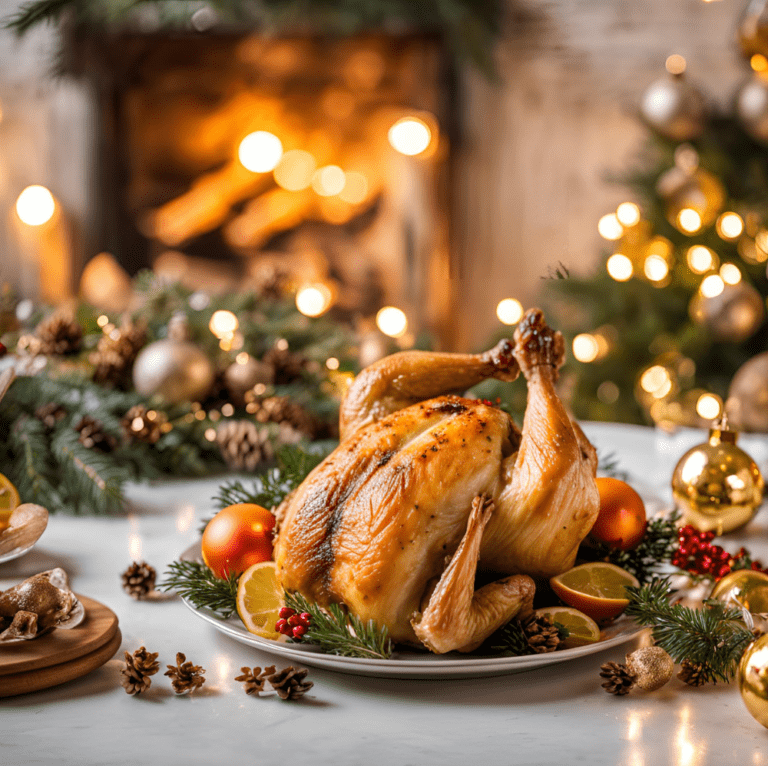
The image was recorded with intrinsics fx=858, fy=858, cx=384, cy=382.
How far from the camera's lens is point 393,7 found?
284cm

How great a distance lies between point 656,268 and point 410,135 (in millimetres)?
1099

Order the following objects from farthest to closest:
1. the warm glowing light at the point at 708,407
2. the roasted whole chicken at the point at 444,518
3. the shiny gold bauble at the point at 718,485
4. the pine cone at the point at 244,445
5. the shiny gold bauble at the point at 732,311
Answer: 1. the shiny gold bauble at the point at 732,311
2. the warm glowing light at the point at 708,407
3. the pine cone at the point at 244,445
4. the shiny gold bauble at the point at 718,485
5. the roasted whole chicken at the point at 444,518

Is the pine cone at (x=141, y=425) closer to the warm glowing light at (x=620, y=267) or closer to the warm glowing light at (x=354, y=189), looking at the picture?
the warm glowing light at (x=620, y=267)

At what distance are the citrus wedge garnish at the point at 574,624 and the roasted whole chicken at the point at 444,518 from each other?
0.03 meters

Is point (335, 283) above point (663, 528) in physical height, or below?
above

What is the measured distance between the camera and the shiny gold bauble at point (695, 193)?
88.6 inches

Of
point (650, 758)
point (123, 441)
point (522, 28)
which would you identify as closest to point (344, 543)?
point (650, 758)

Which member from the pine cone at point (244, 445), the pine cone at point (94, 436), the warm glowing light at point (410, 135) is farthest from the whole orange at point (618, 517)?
the warm glowing light at point (410, 135)

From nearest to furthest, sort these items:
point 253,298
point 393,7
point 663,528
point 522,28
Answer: point 663,528 → point 253,298 → point 393,7 → point 522,28

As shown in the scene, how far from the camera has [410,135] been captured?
9.86 ft

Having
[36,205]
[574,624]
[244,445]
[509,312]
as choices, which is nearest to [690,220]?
[509,312]

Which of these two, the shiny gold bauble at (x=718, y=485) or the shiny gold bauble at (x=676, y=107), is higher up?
the shiny gold bauble at (x=676, y=107)

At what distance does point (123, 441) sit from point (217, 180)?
1923 millimetres

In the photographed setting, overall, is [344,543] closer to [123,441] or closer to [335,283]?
[123,441]
